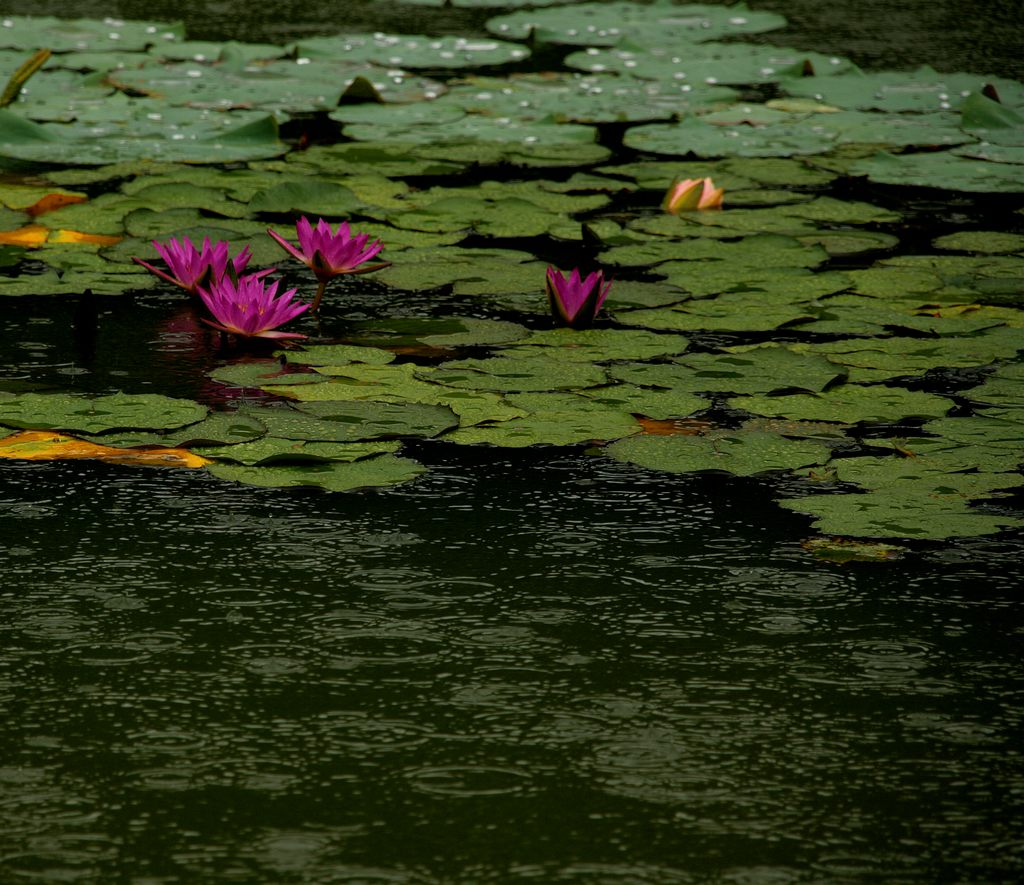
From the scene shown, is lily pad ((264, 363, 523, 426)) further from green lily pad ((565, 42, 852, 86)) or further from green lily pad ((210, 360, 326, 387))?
green lily pad ((565, 42, 852, 86))

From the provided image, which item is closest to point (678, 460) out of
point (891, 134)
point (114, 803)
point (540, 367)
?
point (540, 367)

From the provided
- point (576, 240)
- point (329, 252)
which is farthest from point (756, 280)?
point (329, 252)

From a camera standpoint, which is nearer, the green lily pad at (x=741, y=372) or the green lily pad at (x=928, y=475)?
the green lily pad at (x=928, y=475)

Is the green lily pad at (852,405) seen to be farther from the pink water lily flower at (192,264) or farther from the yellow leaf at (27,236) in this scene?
the yellow leaf at (27,236)

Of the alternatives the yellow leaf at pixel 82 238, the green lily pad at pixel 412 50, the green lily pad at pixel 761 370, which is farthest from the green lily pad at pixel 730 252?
the green lily pad at pixel 412 50

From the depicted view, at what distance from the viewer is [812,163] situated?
4508mm

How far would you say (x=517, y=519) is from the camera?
2.29 metres

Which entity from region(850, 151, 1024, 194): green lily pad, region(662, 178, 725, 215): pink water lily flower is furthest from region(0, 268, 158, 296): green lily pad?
region(850, 151, 1024, 194): green lily pad

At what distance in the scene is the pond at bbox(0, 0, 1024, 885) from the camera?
1582 millimetres

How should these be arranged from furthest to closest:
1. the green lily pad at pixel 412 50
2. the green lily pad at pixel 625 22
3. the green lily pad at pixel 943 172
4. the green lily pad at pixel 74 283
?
1. the green lily pad at pixel 625 22
2. the green lily pad at pixel 412 50
3. the green lily pad at pixel 943 172
4. the green lily pad at pixel 74 283

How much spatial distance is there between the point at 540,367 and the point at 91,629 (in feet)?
3.90

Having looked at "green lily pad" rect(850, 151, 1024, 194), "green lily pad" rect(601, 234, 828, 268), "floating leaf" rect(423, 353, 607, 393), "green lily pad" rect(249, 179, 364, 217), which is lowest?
"floating leaf" rect(423, 353, 607, 393)

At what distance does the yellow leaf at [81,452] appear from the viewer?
2469 mm

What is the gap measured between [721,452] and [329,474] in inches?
23.9
